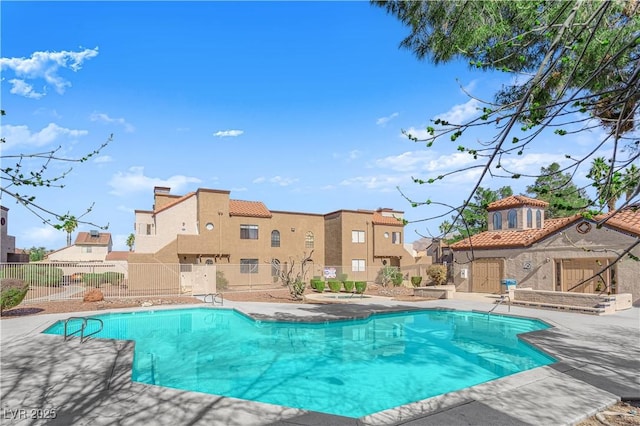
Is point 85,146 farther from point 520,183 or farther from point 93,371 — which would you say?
point 93,371


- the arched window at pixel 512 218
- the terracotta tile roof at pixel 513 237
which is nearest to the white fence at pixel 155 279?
the terracotta tile roof at pixel 513 237

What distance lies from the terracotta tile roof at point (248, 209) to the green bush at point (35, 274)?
14.0 metres

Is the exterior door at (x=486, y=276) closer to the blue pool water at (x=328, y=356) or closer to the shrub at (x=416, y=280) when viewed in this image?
the shrub at (x=416, y=280)

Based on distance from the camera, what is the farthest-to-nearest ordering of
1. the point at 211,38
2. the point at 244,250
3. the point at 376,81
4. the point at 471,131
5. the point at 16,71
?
1. the point at 244,250
2. the point at 376,81
3. the point at 211,38
4. the point at 16,71
5. the point at 471,131

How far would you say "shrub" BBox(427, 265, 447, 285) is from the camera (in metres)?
32.2

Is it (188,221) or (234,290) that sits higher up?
(188,221)

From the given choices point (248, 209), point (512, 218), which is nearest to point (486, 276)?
point (512, 218)

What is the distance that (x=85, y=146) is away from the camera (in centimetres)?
408

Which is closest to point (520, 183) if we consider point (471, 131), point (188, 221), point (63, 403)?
point (471, 131)

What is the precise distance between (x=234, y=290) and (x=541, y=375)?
2557 centimetres

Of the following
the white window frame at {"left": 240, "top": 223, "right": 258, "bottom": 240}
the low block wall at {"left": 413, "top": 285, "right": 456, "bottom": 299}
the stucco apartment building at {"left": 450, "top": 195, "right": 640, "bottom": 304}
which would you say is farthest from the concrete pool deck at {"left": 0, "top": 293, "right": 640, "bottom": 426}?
the white window frame at {"left": 240, "top": 223, "right": 258, "bottom": 240}

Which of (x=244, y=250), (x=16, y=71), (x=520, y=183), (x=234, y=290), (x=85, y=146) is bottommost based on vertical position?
(x=234, y=290)

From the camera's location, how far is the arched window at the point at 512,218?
27.3m

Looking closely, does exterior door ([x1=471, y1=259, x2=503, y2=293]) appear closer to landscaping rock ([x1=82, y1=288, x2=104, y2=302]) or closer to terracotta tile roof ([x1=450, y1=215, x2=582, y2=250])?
terracotta tile roof ([x1=450, y1=215, x2=582, y2=250])
